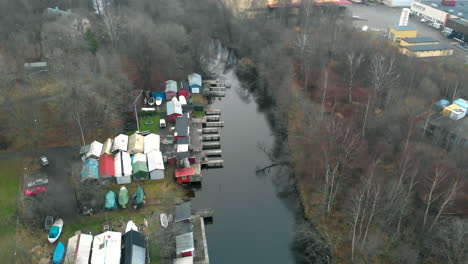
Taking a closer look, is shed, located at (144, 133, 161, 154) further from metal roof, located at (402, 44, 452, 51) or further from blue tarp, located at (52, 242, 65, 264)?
metal roof, located at (402, 44, 452, 51)

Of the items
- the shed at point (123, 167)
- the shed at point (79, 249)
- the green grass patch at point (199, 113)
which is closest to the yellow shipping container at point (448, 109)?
the green grass patch at point (199, 113)

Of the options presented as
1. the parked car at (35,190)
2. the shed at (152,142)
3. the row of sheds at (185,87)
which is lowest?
the parked car at (35,190)

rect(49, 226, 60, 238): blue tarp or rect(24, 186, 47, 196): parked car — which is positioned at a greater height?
rect(24, 186, 47, 196): parked car

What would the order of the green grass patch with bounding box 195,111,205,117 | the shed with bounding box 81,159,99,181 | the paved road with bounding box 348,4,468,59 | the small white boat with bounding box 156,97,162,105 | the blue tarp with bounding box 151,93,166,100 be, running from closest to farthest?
the shed with bounding box 81,159,99,181, the green grass patch with bounding box 195,111,205,117, the small white boat with bounding box 156,97,162,105, the blue tarp with bounding box 151,93,166,100, the paved road with bounding box 348,4,468,59

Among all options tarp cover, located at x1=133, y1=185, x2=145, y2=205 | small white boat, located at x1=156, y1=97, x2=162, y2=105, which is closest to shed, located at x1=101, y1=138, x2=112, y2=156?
tarp cover, located at x1=133, y1=185, x2=145, y2=205

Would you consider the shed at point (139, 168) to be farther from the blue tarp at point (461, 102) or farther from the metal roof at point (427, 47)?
the metal roof at point (427, 47)

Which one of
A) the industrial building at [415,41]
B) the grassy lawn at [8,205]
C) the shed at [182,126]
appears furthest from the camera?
the industrial building at [415,41]

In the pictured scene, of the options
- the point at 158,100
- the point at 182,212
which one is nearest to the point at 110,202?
the point at 182,212

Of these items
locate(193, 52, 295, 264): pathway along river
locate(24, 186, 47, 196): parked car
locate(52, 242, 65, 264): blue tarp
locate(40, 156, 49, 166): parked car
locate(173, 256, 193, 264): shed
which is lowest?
locate(193, 52, 295, 264): pathway along river
